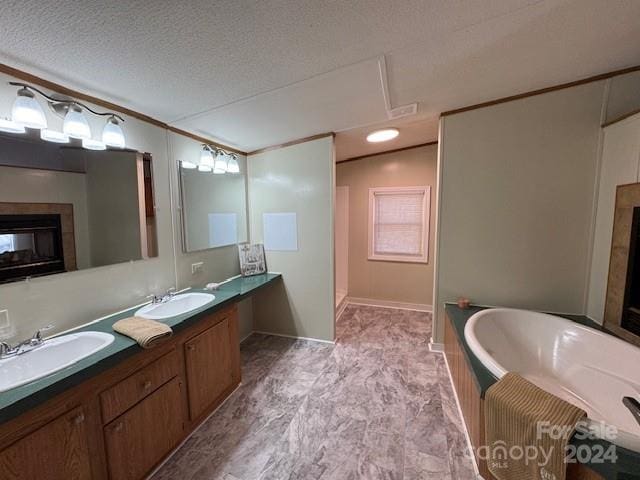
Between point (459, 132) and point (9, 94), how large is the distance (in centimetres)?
321

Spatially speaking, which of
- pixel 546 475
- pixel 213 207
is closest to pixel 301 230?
pixel 213 207

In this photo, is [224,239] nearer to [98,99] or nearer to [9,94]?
[98,99]

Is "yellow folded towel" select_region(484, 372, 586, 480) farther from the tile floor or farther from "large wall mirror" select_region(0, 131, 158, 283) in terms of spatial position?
"large wall mirror" select_region(0, 131, 158, 283)

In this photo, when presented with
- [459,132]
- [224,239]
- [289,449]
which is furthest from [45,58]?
[459,132]

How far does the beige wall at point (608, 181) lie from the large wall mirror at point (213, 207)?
335cm

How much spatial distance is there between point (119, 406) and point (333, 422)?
1.34 meters

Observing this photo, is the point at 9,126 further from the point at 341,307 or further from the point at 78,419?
the point at 341,307

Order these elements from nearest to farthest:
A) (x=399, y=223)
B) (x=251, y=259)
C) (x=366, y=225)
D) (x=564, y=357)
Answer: (x=564, y=357) < (x=251, y=259) < (x=399, y=223) < (x=366, y=225)

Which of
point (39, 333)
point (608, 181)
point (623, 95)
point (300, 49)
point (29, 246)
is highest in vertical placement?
point (623, 95)

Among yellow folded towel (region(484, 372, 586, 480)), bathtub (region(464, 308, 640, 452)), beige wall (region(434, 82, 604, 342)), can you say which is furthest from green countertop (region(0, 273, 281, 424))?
beige wall (region(434, 82, 604, 342))

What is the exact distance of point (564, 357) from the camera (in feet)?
6.36

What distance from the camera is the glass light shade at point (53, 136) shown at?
4.49ft

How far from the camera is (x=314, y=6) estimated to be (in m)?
1.06

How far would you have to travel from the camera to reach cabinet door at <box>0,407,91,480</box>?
91 cm
